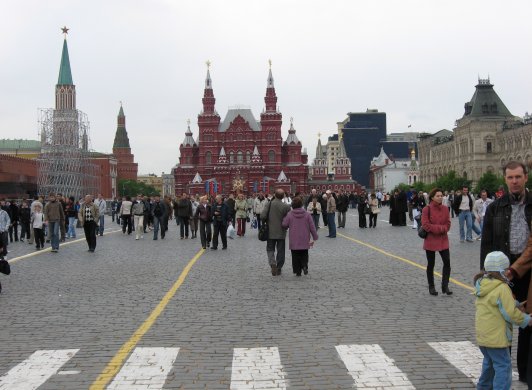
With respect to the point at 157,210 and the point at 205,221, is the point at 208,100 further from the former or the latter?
the point at 205,221

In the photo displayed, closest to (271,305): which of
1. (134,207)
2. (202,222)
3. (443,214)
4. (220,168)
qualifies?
(443,214)

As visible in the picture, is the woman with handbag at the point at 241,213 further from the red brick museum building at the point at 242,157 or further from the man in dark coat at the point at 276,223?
the red brick museum building at the point at 242,157

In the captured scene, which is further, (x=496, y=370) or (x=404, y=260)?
(x=404, y=260)

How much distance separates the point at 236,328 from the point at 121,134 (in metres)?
187

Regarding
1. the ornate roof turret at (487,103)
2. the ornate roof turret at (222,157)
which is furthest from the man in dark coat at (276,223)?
the ornate roof turret at (222,157)

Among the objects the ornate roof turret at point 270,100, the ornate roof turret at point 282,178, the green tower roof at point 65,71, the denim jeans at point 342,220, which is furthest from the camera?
the green tower roof at point 65,71

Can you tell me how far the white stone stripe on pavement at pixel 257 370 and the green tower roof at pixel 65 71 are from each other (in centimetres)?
12903

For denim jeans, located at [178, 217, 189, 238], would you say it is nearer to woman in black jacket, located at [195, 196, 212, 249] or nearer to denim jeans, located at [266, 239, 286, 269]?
woman in black jacket, located at [195, 196, 212, 249]

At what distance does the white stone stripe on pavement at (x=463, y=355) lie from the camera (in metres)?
6.50

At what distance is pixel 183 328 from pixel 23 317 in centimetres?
244

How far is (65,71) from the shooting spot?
130125mm

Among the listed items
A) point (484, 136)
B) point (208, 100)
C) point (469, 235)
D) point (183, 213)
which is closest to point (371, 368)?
point (469, 235)

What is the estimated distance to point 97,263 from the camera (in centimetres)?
1698

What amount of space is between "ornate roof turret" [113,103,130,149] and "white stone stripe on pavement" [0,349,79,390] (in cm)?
18403
